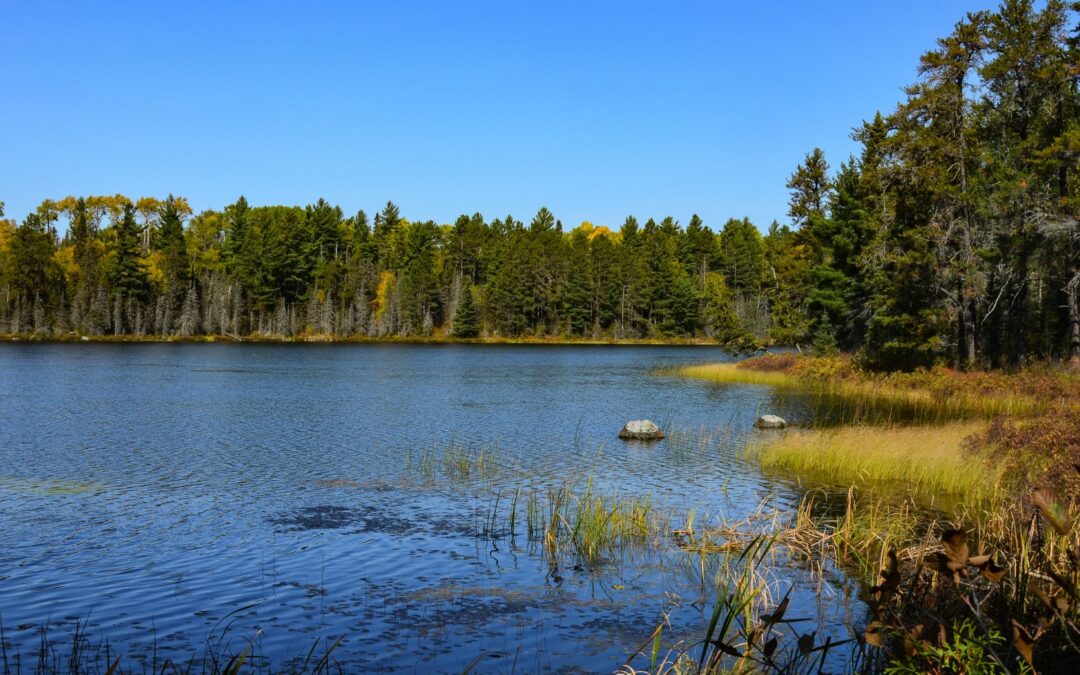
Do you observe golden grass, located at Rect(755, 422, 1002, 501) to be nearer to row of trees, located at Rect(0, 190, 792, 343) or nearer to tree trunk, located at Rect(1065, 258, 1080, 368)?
tree trunk, located at Rect(1065, 258, 1080, 368)

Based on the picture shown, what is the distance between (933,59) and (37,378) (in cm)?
5610

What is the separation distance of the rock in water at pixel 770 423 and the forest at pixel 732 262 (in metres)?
14.1

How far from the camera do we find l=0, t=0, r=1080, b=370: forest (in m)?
40.1

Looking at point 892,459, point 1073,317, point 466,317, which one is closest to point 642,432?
point 892,459

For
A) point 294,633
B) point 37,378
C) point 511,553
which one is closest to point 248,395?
point 37,378

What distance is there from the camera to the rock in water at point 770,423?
32.6 metres

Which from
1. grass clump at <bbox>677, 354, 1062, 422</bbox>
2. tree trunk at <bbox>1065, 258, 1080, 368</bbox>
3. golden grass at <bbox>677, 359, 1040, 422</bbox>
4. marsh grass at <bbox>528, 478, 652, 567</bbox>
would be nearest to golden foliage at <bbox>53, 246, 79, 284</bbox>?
grass clump at <bbox>677, 354, 1062, 422</bbox>

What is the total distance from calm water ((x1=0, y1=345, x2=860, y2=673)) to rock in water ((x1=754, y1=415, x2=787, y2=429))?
0.74m

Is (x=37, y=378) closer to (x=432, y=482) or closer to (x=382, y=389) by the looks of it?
(x=382, y=389)

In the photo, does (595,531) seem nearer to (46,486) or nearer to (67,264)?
(46,486)

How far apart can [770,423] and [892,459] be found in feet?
34.4

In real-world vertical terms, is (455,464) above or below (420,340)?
below

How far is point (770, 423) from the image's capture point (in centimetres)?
3275

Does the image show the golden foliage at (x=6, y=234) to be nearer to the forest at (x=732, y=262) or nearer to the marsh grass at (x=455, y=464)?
the forest at (x=732, y=262)
